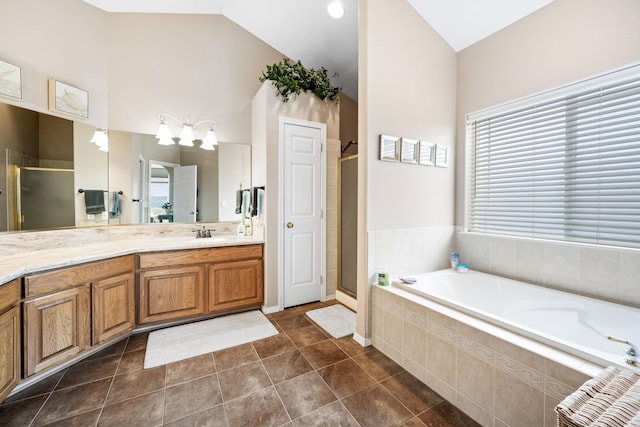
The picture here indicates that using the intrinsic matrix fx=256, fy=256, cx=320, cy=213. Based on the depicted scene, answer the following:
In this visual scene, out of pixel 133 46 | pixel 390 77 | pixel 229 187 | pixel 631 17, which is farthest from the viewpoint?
pixel 229 187

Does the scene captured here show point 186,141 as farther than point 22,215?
Yes

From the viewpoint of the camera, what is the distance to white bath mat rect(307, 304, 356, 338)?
2432mm

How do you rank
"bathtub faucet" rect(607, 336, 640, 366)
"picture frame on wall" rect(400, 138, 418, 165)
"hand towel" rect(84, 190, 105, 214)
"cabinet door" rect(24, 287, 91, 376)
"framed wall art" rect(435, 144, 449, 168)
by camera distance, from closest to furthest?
"bathtub faucet" rect(607, 336, 640, 366), "cabinet door" rect(24, 287, 91, 376), "picture frame on wall" rect(400, 138, 418, 165), "hand towel" rect(84, 190, 105, 214), "framed wall art" rect(435, 144, 449, 168)

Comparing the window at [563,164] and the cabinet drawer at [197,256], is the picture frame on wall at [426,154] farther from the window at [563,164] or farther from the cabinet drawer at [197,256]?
the cabinet drawer at [197,256]

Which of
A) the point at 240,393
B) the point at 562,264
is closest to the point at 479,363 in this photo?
the point at 562,264

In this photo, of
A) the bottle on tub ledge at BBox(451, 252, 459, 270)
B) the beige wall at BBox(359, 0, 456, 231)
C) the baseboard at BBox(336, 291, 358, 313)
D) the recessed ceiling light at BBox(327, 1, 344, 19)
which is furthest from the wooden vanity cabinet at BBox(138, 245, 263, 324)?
the recessed ceiling light at BBox(327, 1, 344, 19)

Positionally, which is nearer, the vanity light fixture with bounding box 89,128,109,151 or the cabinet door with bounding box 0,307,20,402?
the cabinet door with bounding box 0,307,20,402

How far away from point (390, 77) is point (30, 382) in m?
3.50

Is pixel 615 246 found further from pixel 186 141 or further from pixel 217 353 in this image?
pixel 186 141

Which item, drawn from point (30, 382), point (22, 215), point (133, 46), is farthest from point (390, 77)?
point (30, 382)

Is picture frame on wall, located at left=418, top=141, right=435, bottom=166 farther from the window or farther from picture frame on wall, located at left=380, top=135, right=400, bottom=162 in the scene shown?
the window

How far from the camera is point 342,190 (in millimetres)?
3180

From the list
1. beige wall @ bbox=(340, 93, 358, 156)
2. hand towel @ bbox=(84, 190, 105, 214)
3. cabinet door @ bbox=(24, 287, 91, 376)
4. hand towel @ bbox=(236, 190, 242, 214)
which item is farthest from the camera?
beige wall @ bbox=(340, 93, 358, 156)

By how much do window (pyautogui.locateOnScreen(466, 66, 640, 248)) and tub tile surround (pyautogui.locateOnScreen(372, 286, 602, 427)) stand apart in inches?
48.8
